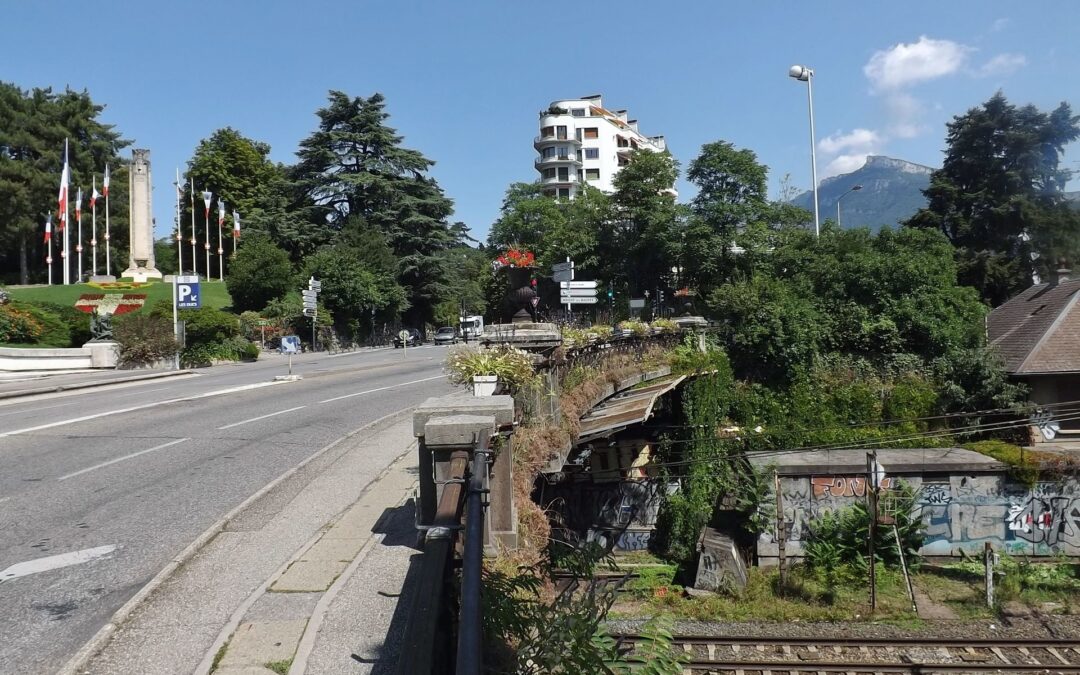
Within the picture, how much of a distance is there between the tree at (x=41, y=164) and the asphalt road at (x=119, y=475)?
4514 cm

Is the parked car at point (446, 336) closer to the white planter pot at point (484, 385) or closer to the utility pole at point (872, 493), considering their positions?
the utility pole at point (872, 493)

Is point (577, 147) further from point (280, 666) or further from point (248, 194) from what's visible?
point (280, 666)

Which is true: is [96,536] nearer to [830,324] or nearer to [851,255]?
[830,324]

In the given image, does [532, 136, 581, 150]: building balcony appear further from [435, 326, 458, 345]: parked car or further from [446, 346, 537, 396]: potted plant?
[446, 346, 537, 396]: potted plant

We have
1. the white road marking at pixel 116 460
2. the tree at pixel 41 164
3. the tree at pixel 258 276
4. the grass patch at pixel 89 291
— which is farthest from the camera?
the tree at pixel 41 164

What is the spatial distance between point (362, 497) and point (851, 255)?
2987cm

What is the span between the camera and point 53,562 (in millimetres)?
7855

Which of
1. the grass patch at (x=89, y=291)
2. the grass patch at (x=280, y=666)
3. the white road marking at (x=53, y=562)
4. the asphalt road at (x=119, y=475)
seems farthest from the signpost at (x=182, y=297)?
the grass patch at (x=280, y=666)

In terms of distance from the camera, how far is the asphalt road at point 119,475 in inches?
268

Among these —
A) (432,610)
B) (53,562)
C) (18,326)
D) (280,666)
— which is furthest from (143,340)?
(432,610)

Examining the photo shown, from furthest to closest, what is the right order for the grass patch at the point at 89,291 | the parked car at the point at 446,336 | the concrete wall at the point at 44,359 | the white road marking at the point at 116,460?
the parked car at the point at 446,336
the grass patch at the point at 89,291
the concrete wall at the point at 44,359
the white road marking at the point at 116,460

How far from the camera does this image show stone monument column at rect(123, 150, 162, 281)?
169 ft

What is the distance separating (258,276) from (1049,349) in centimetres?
4304

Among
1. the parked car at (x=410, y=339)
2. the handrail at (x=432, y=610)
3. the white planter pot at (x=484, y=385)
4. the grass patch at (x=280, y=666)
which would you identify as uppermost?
the parked car at (x=410, y=339)
